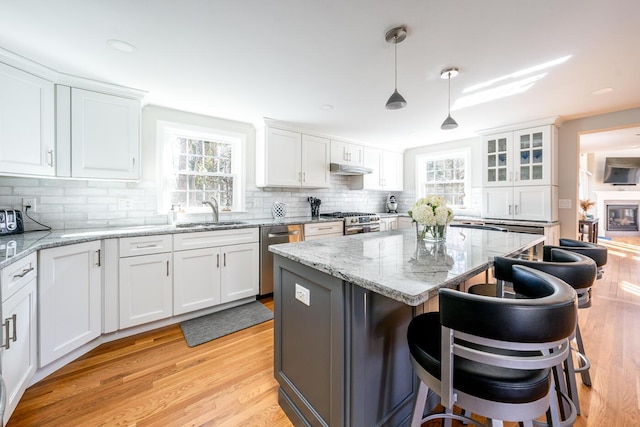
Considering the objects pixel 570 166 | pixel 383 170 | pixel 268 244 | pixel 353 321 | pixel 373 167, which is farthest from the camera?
pixel 383 170

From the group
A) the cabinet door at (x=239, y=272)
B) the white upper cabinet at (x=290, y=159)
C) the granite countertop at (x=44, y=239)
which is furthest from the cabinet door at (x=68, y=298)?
the white upper cabinet at (x=290, y=159)

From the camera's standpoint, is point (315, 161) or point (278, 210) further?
point (315, 161)

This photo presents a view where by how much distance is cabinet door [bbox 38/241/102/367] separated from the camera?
1.76 m

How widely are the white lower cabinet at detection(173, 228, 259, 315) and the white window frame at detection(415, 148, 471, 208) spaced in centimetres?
373

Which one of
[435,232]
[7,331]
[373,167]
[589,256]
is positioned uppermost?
[373,167]

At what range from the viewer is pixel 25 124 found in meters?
1.96

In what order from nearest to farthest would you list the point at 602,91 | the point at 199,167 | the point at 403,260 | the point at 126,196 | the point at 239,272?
the point at 403,260 → the point at 602,91 → the point at 126,196 → the point at 239,272 → the point at 199,167

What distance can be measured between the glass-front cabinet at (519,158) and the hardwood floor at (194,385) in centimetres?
199

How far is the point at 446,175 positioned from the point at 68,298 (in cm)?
Answer: 549

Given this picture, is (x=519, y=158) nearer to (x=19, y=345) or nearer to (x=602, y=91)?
(x=602, y=91)

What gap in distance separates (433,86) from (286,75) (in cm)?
141

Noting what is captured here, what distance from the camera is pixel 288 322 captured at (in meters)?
1.50

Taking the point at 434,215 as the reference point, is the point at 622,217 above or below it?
below

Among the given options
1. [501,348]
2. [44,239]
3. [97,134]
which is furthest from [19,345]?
[501,348]
